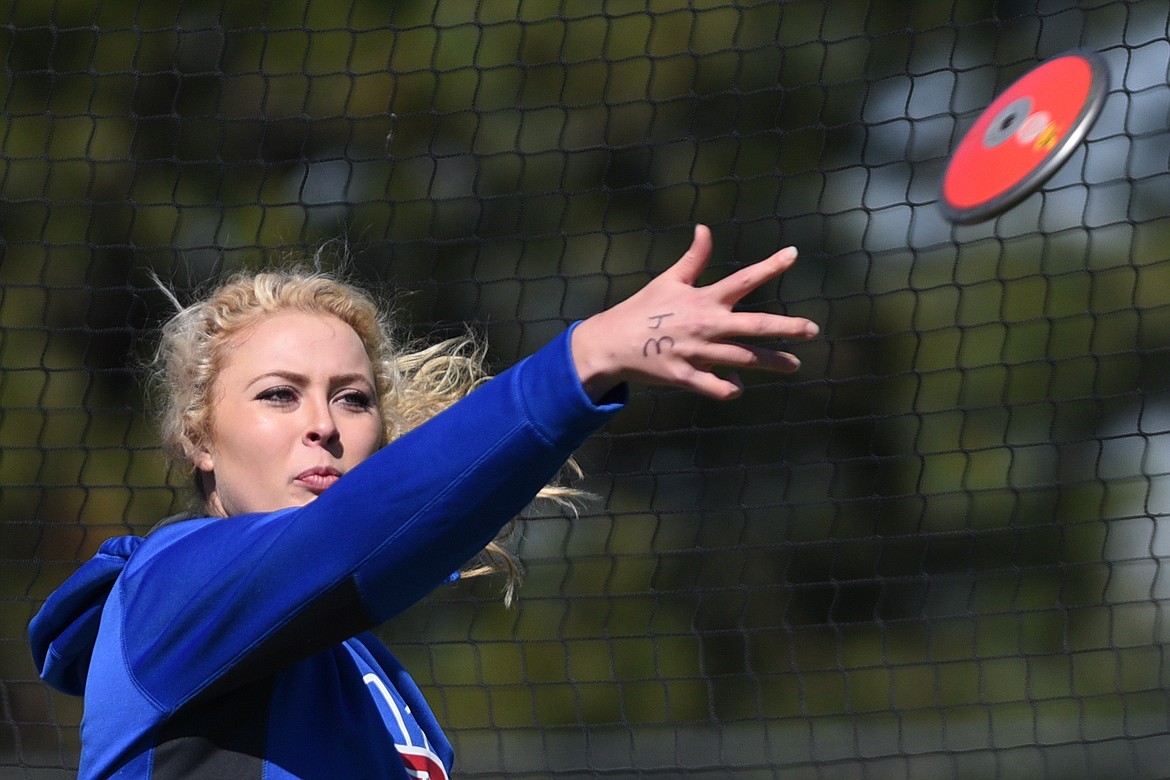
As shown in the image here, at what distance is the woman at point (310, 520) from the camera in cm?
148

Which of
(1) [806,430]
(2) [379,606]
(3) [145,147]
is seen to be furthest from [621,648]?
(2) [379,606]

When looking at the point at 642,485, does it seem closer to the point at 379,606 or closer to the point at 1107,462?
the point at 1107,462

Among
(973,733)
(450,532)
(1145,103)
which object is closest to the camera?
(450,532)

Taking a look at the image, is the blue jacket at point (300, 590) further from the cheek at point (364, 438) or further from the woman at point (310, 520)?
the cheek at point (364, 438)

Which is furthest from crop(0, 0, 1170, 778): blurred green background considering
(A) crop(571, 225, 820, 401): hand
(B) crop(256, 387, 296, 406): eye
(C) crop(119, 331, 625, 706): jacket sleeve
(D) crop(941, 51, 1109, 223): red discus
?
(A) crop(571, 225, 820, 401): hand

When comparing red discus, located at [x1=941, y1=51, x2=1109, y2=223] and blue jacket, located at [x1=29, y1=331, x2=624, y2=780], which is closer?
blue jacket, located at [x1=29, y1=331, x2=624, y2=780]

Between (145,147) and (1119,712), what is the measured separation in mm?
5524

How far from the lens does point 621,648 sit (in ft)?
23.8

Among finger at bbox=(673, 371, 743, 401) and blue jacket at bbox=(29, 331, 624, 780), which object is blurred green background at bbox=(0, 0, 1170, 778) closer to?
blue jacket at bbox=(29, 331, 624, 780)

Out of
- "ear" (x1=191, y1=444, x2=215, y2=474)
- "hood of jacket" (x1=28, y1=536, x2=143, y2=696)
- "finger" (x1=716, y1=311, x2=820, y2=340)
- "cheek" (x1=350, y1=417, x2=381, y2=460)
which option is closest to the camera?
"finger" (x1=716, y1=311, x2=820, y2=340)

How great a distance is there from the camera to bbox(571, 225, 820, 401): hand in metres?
1.43

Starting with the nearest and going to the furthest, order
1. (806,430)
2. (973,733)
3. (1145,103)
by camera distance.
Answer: (1145,103)
(806,430)
(973,733)

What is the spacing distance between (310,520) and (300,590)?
73mm

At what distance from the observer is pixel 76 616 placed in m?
1.99
